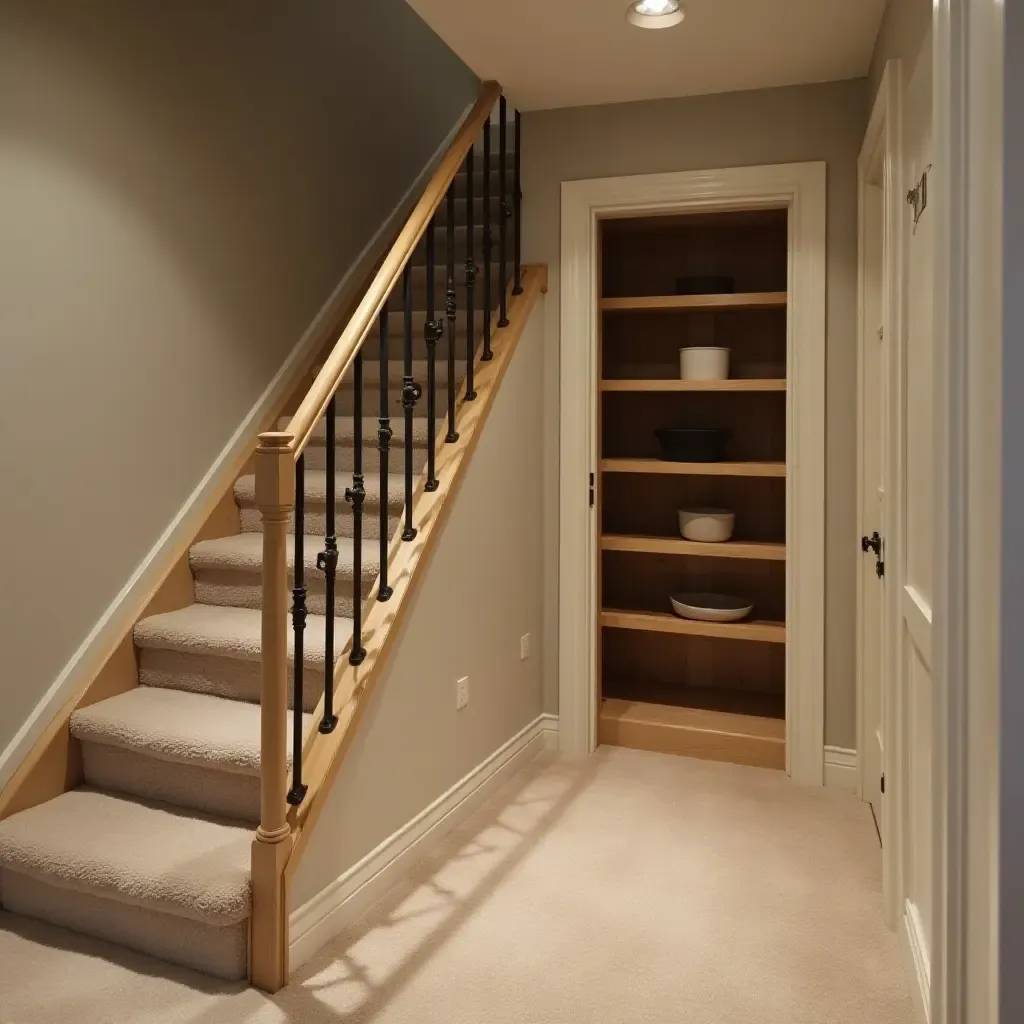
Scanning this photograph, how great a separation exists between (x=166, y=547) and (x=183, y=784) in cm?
82

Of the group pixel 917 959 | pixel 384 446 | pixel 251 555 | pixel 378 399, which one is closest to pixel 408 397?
pixel 384 446

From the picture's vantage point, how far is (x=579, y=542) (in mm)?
3553

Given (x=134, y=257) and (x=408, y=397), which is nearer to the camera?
(x=408, y=397)

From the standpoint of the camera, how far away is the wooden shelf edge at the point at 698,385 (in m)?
3.42

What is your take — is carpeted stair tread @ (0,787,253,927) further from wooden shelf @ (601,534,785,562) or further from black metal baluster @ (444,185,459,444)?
wooden shelf @ (601,534,785,562)

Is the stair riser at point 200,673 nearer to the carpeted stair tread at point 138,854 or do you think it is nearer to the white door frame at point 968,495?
the carpeted stair tread at point 138,854

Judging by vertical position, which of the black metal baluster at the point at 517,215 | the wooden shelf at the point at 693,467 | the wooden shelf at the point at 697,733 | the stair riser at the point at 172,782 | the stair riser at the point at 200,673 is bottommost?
the wooden shelf at the point at 697,733

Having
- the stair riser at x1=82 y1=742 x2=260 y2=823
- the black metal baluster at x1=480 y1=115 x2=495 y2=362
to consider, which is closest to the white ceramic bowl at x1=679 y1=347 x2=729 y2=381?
the black metal baluster at x1=480 y1=115 x2=495 y2=362

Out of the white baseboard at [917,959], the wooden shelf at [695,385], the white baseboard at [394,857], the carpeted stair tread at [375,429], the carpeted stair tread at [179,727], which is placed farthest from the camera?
the wooden shelf at [695,385]

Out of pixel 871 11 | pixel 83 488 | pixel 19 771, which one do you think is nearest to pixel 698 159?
pixel 871 11

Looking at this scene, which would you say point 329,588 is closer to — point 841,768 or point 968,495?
point 968,495

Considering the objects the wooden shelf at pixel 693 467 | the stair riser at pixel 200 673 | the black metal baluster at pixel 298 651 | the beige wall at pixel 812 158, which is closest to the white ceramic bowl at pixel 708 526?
the wooden shelf at pixel 693 467

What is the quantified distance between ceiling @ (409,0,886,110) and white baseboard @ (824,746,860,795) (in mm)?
2312

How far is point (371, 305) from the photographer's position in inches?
91.0
